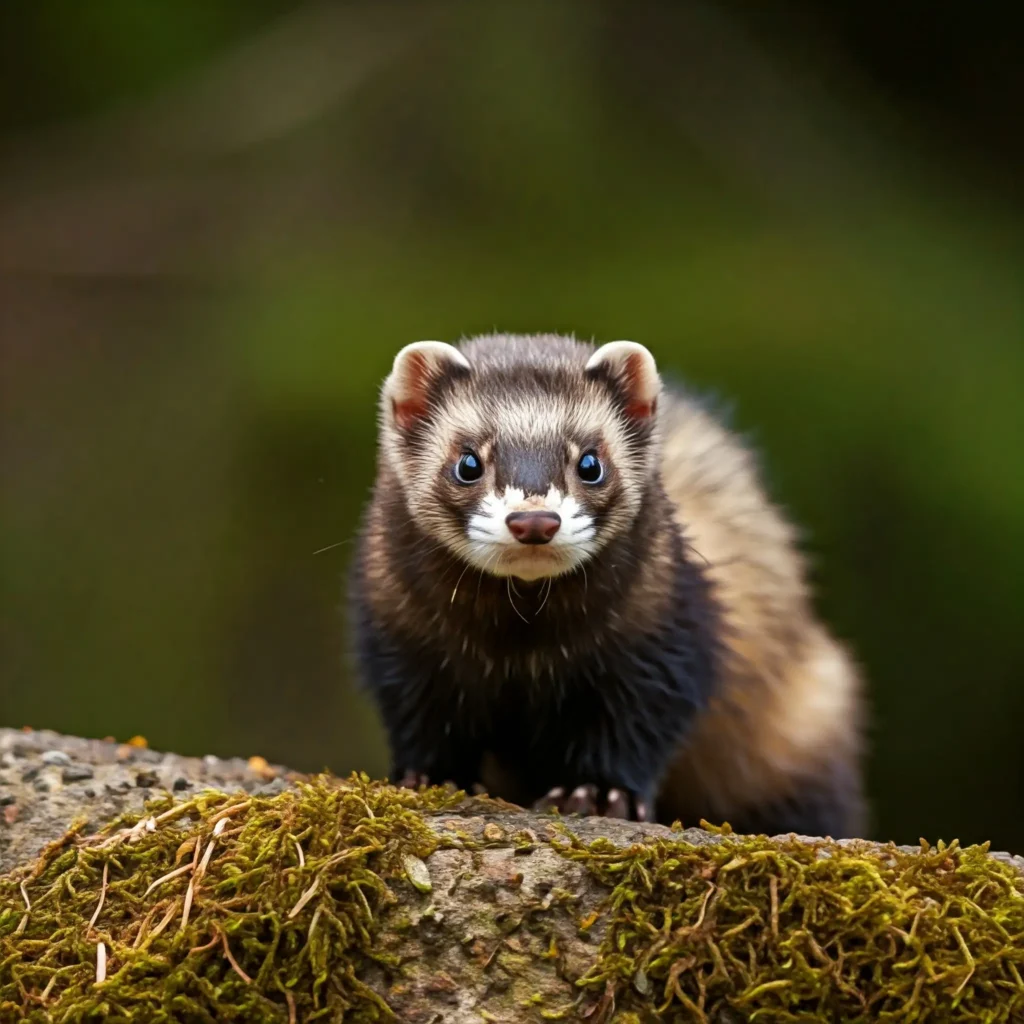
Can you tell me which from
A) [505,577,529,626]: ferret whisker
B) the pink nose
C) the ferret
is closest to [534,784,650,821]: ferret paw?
the ferret

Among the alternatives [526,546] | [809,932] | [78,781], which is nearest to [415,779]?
[78,781]

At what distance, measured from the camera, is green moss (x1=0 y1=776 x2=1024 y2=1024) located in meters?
2.69

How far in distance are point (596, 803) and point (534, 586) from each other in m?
0.62

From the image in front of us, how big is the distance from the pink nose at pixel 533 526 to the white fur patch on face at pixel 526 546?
3 centimetres

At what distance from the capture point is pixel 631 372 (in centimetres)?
393

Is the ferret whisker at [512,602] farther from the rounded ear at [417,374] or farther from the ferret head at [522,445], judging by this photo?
the rounded ear at [417,374]

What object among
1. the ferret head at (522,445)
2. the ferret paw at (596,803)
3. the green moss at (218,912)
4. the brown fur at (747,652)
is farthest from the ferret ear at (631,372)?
the green moss at (218,912)

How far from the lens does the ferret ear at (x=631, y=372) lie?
388 cm

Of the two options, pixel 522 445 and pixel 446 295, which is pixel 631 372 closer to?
pixel 522 445

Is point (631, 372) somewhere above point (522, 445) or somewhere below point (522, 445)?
above

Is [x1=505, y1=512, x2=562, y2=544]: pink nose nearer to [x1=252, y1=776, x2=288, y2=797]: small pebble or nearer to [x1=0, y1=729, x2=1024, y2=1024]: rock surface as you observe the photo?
[x1=0, y1=729, x2=1024, y2=1024]: rock surface

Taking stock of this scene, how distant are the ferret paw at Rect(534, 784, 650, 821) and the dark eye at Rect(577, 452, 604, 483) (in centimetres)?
85

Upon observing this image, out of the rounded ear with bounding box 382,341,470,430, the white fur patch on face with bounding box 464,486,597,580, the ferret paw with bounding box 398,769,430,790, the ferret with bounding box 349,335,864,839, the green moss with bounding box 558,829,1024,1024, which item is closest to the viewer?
the green moss with bounding box 558,829,1024,1024

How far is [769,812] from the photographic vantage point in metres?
4.93
